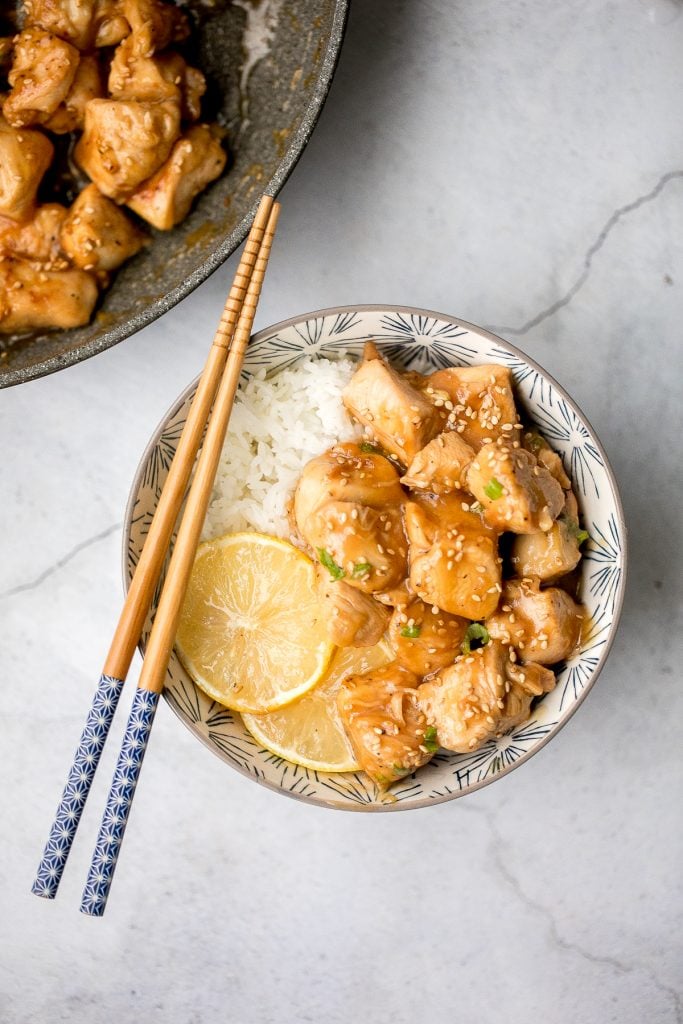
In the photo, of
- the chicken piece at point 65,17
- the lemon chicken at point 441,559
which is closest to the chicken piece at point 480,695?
the lemon chicken at point 441,559

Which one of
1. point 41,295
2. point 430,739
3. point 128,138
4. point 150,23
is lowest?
point 430,739

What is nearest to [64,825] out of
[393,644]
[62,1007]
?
[393,644]

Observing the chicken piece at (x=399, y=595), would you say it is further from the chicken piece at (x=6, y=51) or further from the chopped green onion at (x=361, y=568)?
the chicken piece at (x=6, y=51)

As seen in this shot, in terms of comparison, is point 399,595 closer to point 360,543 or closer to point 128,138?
point 360,543

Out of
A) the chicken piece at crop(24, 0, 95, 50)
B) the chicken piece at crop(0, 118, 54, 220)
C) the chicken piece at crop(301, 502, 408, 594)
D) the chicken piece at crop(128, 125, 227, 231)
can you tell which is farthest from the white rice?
the chicken piece at crop(24, 0, 95, 50)

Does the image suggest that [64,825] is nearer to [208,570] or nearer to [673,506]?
[208,570]

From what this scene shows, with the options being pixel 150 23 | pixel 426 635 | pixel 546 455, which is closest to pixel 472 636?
pixel 426 635

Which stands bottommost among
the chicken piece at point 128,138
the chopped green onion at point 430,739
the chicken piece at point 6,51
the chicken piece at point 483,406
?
the chopped green onion at point 430,739
